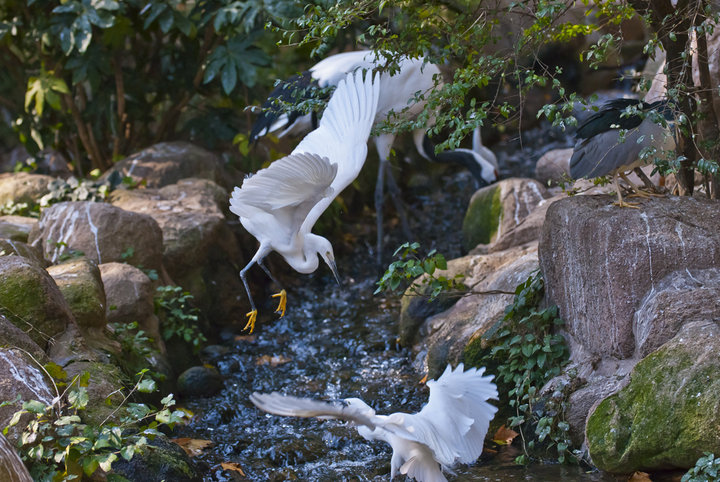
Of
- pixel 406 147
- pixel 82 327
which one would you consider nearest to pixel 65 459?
pixel 82 327

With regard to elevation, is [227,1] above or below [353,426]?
above

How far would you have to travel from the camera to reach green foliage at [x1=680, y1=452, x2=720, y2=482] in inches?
114

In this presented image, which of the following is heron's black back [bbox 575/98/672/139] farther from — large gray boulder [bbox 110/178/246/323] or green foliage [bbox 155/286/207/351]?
large gray boulder [bbox 110/178/246/323]

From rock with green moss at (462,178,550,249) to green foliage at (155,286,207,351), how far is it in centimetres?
248

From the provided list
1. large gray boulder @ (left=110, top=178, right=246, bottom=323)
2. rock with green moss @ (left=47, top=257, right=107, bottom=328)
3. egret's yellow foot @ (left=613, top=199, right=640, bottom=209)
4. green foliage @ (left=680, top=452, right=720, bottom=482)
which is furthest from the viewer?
large gray boulder @ (left=110, top=178, right=246, bottom=323)

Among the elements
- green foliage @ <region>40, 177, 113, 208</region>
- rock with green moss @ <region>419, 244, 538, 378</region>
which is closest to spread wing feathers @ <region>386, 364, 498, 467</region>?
rock with green moss @ <region>419, 244, 538, 378</region>

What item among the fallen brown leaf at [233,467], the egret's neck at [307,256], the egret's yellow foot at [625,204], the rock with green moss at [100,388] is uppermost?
the egret's yellow foot at [625,204]

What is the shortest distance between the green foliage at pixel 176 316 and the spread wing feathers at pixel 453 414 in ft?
8.01

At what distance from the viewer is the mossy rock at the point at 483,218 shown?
21.5ft

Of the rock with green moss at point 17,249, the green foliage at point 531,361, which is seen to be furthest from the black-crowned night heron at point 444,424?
the rock with green moss at point 17,249

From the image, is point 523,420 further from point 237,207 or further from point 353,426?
point 237,207

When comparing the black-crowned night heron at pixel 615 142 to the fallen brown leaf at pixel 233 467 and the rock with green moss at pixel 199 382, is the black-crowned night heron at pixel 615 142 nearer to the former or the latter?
the fallen brown leaf at pixel 233 467

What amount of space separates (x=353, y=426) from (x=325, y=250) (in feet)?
3.51

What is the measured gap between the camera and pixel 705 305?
3457mm
